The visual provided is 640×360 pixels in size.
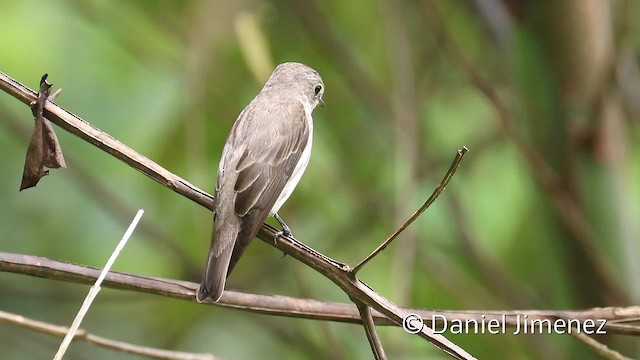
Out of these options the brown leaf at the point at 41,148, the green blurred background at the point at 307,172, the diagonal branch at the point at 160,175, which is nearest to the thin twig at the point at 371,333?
the diagonal branch at the point at 160,175

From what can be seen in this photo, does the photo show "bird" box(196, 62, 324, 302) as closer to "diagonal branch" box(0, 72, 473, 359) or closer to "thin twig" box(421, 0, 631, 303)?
"diagonal branch" box(0, 72, 473, 359)

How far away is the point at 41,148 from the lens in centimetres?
157

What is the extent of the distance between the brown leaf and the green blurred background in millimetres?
1483

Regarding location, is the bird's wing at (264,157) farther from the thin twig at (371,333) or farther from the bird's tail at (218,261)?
the thin twig at (371,333)

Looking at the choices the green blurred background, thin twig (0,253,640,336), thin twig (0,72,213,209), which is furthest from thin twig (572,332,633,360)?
the green blurred background

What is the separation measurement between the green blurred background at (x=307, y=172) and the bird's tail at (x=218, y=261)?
0.87 metres

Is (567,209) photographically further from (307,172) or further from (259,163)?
(307,172)

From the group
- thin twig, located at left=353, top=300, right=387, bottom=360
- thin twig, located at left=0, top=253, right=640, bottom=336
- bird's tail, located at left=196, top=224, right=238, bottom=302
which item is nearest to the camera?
thin twig, located at left=353, top=300, right=387, bottom=360

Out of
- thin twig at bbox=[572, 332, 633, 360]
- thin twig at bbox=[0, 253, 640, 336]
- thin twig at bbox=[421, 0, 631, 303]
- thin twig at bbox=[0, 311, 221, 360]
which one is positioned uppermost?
thin twig at bbox=[421, 0, 631, 303]

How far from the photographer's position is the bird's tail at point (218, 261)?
74.8 inches

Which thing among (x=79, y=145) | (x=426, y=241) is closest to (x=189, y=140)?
(x=79, y=145)

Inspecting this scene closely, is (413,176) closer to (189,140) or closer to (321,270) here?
(189,140)

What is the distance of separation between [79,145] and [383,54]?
140 cm

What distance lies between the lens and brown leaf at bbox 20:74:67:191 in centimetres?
153
